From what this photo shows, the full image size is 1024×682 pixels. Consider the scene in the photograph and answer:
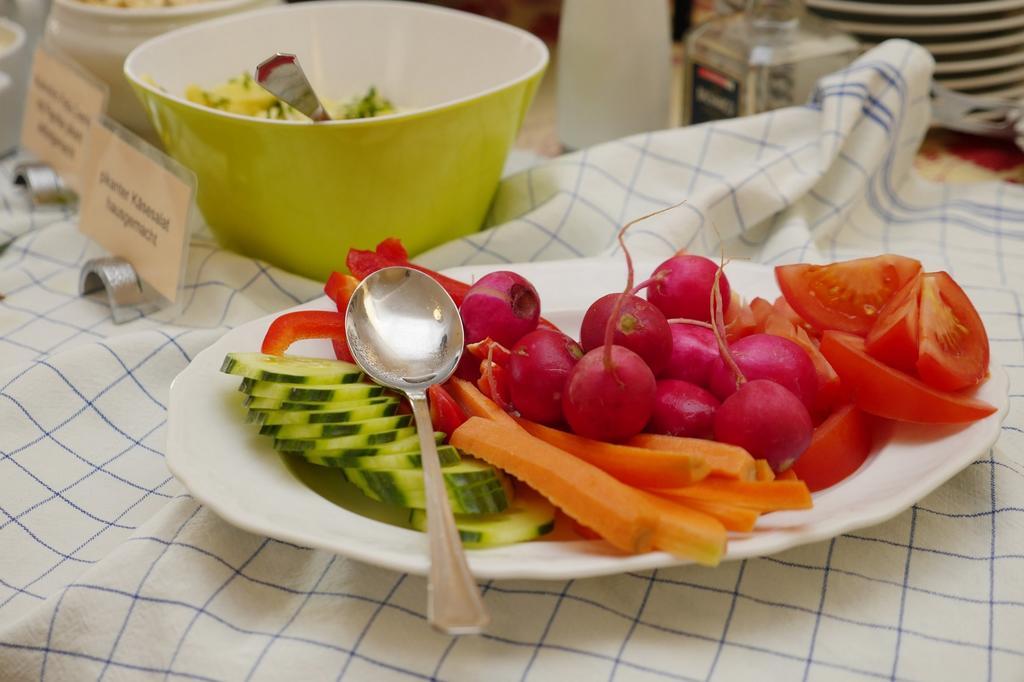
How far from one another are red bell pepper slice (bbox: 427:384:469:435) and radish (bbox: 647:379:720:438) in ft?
0.49

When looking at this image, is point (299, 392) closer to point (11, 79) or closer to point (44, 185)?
point (44, 185)

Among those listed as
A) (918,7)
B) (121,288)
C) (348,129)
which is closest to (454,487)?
(348,129)

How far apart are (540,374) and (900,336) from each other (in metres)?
0.29

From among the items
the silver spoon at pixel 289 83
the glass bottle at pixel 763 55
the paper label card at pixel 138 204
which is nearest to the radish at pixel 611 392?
the silver spoon at pixel 289 83

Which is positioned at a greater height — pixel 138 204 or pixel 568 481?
pixel 568 481

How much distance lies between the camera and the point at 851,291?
0.90 m

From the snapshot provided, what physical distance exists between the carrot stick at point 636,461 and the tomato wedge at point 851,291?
27 cm

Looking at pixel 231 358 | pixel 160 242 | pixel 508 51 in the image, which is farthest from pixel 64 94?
pixel 231 358

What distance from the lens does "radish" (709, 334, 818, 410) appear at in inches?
31.1

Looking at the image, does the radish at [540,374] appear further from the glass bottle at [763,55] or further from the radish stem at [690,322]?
the glass bottle at [763,55]

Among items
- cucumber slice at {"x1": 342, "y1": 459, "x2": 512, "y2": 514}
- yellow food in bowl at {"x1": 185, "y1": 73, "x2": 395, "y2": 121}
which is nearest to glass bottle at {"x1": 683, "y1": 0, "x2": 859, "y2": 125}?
yellow food in bowl at {"x1": 185, "y1": 73, "x2": 395, "y2": 121}

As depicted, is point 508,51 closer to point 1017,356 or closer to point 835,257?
point 835,257

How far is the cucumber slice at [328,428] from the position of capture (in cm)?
75

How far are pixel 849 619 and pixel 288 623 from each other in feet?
1.30
